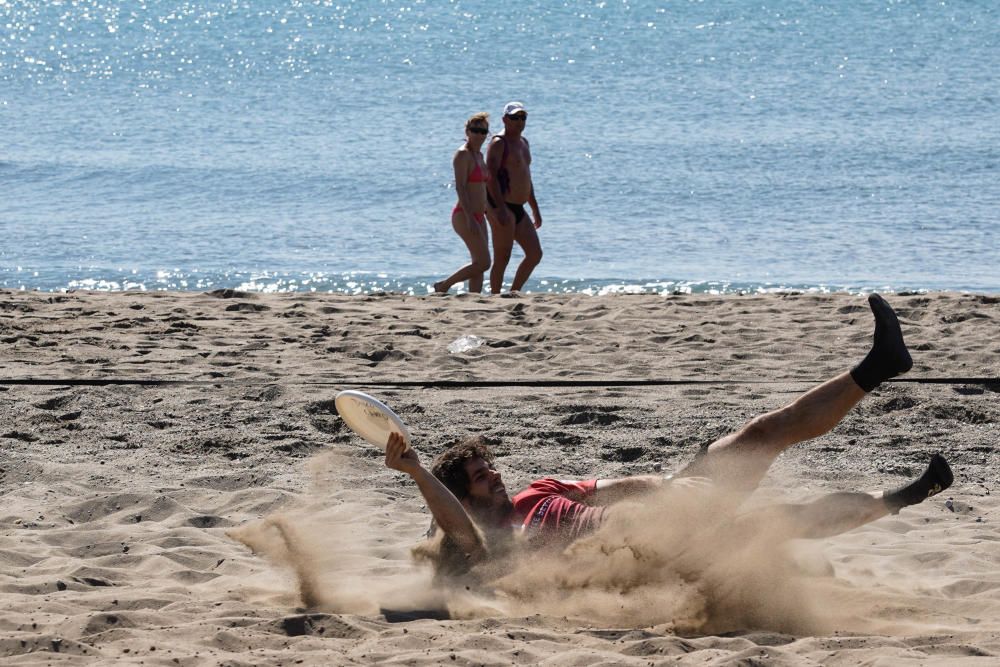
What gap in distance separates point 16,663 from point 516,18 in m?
39.5

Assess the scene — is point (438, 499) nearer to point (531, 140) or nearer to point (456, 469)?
point (456, 469)

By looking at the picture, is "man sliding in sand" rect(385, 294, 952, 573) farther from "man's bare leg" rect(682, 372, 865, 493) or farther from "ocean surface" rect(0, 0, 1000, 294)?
"ocean surface" rect(0, 0, 1000, 294)

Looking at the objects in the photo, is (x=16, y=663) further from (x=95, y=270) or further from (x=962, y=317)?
(x=95, y=270)

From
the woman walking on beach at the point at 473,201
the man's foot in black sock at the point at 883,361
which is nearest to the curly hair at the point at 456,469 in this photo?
the man's foot in black sock at the point at 883,361

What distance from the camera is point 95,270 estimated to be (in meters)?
14.4

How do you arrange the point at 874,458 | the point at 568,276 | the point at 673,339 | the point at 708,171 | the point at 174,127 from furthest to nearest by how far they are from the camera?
the point at 174,127, the point at 708,171, the point at 568,276, the point at 673,339, the point at 874,458

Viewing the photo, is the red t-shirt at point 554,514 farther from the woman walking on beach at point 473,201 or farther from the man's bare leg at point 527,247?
the man's bare leg at point 527,247

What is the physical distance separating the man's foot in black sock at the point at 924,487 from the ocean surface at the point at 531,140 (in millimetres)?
8471

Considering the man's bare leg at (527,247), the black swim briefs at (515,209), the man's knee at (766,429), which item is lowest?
the man's knee at (766,429)

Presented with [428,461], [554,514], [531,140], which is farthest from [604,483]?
[531,140]

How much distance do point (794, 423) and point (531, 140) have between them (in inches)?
790

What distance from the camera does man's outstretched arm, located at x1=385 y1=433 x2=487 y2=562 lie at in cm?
443

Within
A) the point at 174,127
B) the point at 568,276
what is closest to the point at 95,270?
the point at 568,276

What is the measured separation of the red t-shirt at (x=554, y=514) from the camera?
464cm
